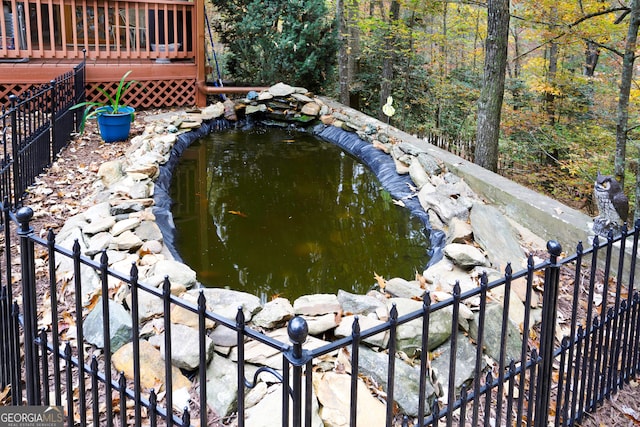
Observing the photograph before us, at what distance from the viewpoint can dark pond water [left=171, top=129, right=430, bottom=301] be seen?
4.19 meters

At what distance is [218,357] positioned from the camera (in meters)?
2.74

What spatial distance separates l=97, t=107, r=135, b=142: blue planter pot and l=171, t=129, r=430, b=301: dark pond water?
2.72ft

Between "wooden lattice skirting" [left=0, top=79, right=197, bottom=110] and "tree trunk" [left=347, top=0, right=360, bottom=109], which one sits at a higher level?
"tree trunk" [left=347, top=0, right=360, bottom=109]

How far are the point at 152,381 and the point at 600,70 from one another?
12003 mm

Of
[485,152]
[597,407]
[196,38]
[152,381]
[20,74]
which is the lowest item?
[597,407]

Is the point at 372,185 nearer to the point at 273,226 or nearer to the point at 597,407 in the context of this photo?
the point at 273,226

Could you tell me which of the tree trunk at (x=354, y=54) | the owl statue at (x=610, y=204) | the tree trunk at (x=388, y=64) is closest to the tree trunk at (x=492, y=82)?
the owl statue at (x=610, y=204)

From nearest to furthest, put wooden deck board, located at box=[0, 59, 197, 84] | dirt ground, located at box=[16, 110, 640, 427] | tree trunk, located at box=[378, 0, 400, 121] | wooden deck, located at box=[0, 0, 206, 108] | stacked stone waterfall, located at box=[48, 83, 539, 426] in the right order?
stacked stone waterfall, located at box=[48, 83, 539, 426] → dirt ground, located at box=[16, 110, 640, 427] → wooden deck board, located at box=[0, 59, 197, 84] → wooden deck, located at box=[0, 0, 206, 108] → tree trunk, located at box=[378, 0, 400, 121]

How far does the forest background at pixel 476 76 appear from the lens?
8.43 m

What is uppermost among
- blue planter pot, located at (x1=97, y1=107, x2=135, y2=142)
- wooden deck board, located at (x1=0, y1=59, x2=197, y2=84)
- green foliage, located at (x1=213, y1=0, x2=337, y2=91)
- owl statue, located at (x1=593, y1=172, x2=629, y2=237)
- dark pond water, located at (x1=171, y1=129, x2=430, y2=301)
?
green foliage, located at (x1=213, y1=0, x2=337, y2=91)

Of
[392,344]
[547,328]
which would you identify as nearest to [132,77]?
[547,328]

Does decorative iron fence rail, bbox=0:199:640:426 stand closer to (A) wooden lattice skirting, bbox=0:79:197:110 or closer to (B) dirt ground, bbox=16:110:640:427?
(B) dirt ground, bbox=16:110:640:427

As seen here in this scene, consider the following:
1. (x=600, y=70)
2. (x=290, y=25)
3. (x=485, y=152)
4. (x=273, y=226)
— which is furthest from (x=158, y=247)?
(x=600, y=70)

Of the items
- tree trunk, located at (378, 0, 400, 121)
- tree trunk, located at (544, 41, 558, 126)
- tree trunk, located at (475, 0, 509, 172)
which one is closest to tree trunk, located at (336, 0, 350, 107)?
tree trunk, located at (378, 0, 400, 121)
